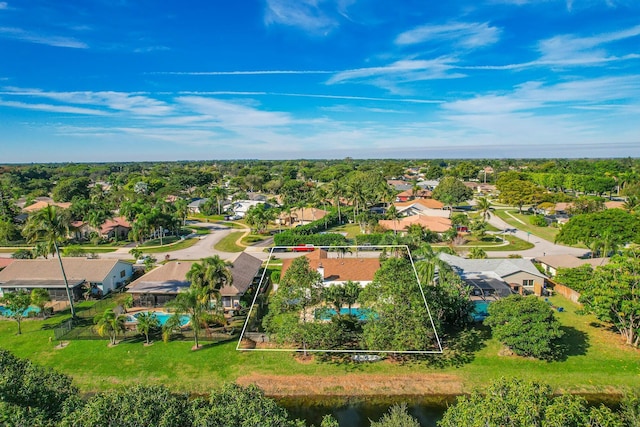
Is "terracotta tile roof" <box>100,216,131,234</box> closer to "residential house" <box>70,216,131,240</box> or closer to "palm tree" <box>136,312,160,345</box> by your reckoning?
"residential house" <box>70,216,131,240</box>

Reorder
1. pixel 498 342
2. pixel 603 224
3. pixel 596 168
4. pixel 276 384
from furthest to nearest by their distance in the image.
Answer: pixel 596 168 → pixel 603 224 → pixel 498 342 → pixel 276 384

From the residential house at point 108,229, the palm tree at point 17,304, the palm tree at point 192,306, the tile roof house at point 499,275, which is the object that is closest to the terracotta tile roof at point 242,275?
the palm tree at point 192,306

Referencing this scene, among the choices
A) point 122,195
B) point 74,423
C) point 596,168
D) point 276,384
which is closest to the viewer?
point 74,423

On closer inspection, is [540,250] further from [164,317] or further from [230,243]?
[164,317]

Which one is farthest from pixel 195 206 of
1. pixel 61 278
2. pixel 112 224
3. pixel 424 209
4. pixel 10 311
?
pixel 10 311

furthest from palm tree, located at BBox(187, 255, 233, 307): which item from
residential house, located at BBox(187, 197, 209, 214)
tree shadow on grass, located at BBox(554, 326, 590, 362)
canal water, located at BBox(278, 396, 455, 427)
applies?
residential house, located at BBox(187, 197, 209, 214)

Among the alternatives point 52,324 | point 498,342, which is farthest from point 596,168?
point 52,324

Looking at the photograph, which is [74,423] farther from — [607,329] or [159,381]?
[607,329]

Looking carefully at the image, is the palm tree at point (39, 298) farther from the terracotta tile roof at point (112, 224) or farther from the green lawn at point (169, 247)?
the terracotta tile roof at point (112, 224)
